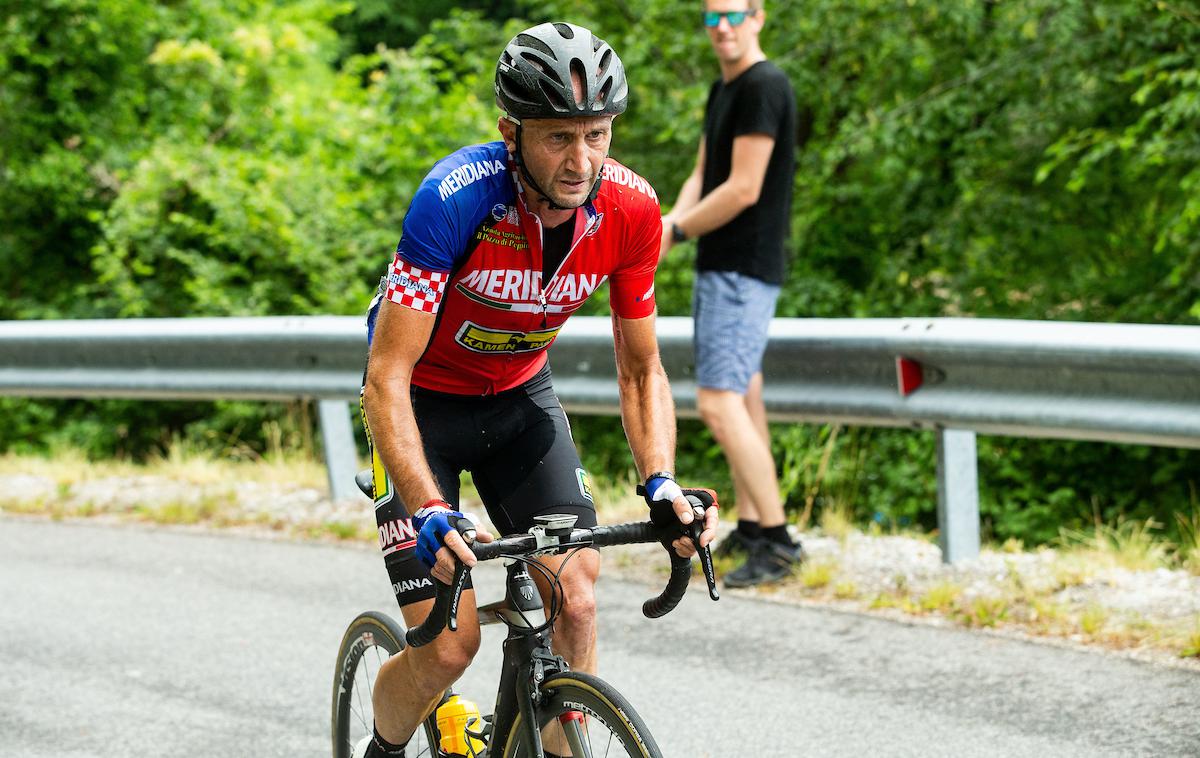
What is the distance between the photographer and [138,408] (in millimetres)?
12875

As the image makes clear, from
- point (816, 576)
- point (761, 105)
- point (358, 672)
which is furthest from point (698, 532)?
point (761, 105)

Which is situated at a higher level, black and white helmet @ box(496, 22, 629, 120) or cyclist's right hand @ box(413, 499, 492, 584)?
black and white helmet @ box(496, 22, 629, 120)

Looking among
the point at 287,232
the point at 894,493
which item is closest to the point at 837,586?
the point at 894,493

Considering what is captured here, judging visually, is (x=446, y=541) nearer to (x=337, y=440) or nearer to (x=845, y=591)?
(x=845, y=591)

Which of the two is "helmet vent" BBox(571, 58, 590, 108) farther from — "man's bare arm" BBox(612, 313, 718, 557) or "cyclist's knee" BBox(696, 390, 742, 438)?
"cyclist's knee" BBox(696, 390, 742, 438)

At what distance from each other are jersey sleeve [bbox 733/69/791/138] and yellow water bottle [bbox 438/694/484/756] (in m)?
3.19

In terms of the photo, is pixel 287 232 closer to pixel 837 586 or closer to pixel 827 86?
pixel 827 86

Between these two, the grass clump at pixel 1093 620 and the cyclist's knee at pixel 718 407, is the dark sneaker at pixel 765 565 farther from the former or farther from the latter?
the grass clump at pixel 1093 620

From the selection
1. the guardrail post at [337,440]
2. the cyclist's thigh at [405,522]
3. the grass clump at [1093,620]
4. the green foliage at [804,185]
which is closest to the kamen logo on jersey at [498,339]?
the cyclist's thigh at [405,522]

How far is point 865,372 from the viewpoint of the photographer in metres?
6.21

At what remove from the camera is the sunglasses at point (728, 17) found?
607cm

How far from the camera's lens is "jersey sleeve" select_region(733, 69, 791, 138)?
19.9ft

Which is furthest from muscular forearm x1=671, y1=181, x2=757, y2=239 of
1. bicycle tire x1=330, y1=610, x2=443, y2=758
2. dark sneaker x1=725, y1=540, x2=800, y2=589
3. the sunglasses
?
bicycle tire x1=330, y1=610, x2=443, y2=758

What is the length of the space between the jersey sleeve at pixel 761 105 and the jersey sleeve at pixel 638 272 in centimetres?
260
